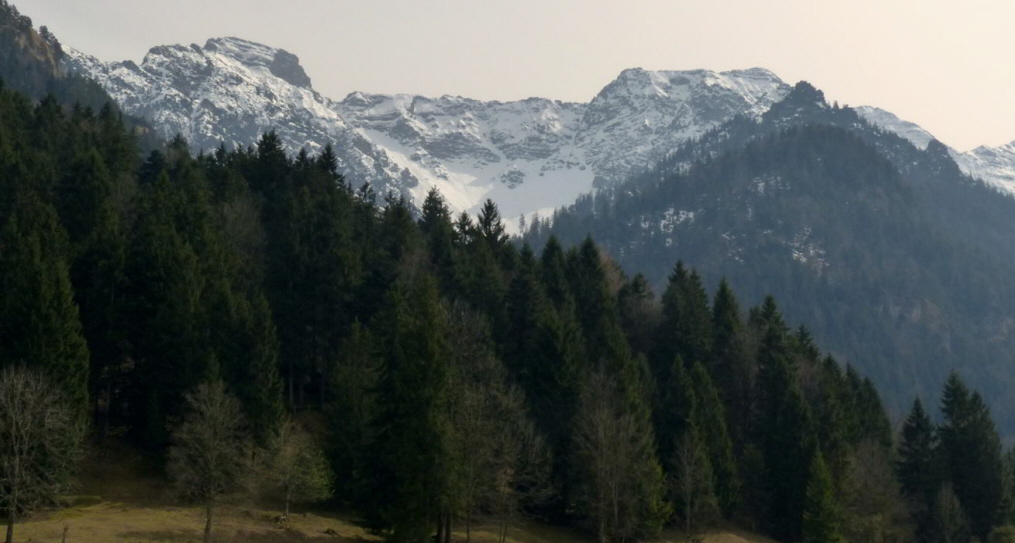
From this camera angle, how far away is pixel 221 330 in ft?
220

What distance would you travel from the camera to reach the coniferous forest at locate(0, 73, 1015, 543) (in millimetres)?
57812

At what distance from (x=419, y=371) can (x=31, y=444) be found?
19000mm

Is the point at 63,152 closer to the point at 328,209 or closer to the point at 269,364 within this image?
the point at 328,209

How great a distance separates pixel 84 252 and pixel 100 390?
891 cm

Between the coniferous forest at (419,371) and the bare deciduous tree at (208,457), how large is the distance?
204 millimetres

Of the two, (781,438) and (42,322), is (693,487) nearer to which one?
(781,438)

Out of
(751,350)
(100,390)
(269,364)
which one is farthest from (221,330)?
(751,350)

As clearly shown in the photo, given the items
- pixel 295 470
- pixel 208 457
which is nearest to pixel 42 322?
pixel 208 457

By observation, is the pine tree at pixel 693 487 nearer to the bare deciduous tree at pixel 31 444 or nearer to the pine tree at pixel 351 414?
the pine tree at pixel 351 414

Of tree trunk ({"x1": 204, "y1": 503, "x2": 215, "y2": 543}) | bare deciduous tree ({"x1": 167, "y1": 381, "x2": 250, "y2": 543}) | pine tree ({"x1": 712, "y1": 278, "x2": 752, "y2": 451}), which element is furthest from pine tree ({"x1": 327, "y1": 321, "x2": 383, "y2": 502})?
pine tree ({"x1": 712, "y1": 278, "x2": 752, "y2": 451})

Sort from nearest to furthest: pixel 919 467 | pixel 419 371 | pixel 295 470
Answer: pixel 419 371
pixel 295 470
pixel 919 467

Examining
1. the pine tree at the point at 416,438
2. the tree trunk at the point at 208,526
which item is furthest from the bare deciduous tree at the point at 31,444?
the pine tree at the point at 416,438

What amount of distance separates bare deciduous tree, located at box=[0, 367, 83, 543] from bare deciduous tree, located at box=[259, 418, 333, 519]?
35.2 ft

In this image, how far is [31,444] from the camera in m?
49.0
